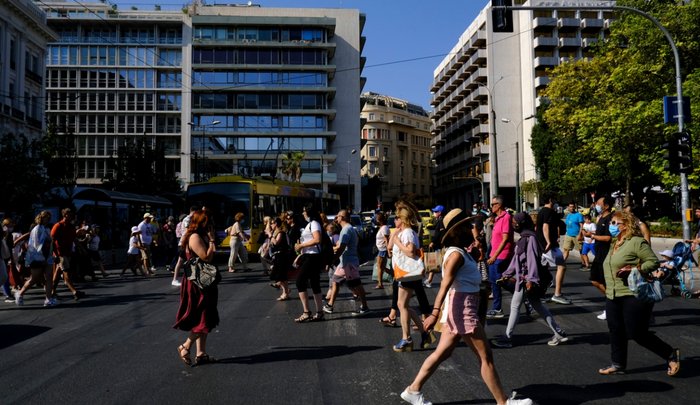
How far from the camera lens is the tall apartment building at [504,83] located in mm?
60312

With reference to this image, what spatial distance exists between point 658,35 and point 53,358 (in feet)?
102

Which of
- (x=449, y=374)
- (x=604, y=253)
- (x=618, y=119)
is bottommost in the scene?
(x=449, y=374)

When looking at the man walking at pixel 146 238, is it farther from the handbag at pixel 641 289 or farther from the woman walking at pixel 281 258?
the handbag at pixel 641 289

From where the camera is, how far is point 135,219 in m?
29.4

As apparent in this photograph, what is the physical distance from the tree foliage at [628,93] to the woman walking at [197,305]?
75.4 ft

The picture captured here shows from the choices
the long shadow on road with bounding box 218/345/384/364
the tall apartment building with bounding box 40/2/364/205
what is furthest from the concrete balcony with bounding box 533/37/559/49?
the long shadow on road with bounding box 218/345/384/364

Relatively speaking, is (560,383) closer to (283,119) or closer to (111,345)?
(111,345)

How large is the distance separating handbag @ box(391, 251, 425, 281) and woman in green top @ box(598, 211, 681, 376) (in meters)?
1.98

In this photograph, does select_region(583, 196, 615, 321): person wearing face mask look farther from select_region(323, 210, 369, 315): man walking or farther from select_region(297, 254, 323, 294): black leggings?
select_region(297, 254, 323, 294): black leggings

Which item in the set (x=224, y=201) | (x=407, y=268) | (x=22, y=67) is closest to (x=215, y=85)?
(x=22, y=67)

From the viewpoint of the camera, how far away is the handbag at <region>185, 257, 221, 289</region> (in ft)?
20.0

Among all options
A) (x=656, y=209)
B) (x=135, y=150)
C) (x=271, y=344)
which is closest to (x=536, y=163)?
(x=656, y=209)

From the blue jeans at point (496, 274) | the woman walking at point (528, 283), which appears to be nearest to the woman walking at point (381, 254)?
the blue jeans at point (496, 274)

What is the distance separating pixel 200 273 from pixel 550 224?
6344 millimetres
